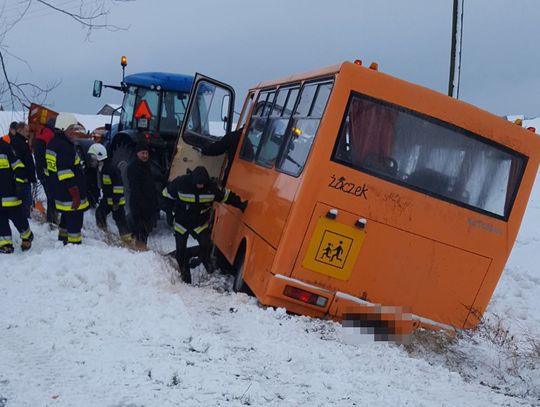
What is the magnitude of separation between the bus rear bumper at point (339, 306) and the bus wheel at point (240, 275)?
123cm

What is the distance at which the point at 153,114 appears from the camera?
11.8 meters

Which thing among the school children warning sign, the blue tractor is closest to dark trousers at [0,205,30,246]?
the blue tractor

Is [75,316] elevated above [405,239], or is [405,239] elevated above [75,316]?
[405,239]

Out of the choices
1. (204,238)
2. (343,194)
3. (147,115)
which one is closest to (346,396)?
(343,194)

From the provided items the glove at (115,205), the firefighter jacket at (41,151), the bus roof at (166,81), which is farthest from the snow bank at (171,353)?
the bus roof at (166,81)

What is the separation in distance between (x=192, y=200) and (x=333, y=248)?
2587 millimetres

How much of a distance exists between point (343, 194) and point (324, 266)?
0.70m

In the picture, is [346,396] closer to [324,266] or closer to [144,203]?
[324,266]

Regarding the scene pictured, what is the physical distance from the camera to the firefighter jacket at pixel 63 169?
7648 millimetres

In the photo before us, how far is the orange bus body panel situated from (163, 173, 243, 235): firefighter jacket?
5.24 feet

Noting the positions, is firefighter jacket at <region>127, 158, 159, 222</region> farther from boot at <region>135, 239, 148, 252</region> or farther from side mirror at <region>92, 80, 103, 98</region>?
side mirror at <region>92, 80, 103, 98</region>

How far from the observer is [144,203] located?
379 inches

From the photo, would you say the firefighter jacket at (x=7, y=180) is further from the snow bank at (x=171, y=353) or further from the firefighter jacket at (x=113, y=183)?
the firefighter jacket at (x=113, y=183)

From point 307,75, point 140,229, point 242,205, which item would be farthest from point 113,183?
point 307,75
